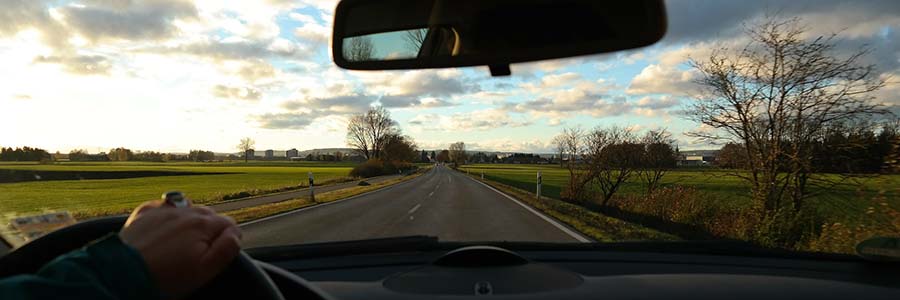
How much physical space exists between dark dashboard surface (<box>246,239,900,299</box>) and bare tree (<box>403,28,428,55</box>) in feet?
3.56

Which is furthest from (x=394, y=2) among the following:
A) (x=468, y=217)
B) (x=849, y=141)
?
(x=468, y=217)

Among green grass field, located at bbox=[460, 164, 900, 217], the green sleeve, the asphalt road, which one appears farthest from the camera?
the asphalt road

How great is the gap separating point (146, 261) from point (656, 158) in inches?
726

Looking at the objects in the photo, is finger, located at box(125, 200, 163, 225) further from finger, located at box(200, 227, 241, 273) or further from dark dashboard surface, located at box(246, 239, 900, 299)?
dark dashboard surface, located at box(246, 239, 900, 299)

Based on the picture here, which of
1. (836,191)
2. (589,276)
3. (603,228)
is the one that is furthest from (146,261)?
(603,228)

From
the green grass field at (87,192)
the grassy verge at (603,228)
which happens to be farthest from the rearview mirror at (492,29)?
the grassy verge at (603,228)

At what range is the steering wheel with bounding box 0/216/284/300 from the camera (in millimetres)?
1193

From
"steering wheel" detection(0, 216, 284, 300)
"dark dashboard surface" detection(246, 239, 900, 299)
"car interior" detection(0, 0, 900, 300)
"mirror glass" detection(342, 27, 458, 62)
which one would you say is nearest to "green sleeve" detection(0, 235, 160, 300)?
"steering wheel" detection(0, 216, 284, 300)

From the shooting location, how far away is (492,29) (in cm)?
230

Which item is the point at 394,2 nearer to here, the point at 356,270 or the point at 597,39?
the point at 597,39

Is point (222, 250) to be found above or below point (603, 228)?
above

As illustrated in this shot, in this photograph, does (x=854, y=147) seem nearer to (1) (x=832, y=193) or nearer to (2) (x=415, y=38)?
(1) (x=832, y=193)

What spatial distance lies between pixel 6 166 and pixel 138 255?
11.9 ft

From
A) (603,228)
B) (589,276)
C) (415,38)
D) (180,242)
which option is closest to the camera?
(180,242)
